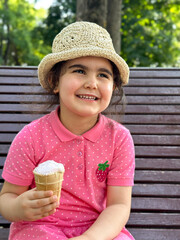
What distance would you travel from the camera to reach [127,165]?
214cm

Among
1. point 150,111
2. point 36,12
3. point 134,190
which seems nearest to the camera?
point 134,190

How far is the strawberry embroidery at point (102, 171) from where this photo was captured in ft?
6.84

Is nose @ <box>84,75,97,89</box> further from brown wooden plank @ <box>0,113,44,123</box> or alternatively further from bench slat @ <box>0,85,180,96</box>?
bench slat @ <box>0,85,180,96</box>

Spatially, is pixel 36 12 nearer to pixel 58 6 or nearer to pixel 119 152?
pixel 58 6

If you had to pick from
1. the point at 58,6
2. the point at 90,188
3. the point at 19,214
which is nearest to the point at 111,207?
the point at 90,188

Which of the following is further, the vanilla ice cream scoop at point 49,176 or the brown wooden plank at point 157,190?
the brown wooden plank at point 157,190

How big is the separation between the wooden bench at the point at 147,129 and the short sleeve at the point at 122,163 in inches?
20.1

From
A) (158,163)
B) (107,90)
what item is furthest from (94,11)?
(107,90)

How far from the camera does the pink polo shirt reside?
6.59 feet

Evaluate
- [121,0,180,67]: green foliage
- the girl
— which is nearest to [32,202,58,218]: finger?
the girl

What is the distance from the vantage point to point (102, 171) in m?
2.09

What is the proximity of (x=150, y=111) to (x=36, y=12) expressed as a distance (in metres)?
22.0

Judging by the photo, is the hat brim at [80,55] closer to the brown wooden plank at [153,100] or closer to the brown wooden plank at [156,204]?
the brown wooden plank at [156,204]

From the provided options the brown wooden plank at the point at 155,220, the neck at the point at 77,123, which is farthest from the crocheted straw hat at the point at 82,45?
the brown wooden plank at the point at 155,220
